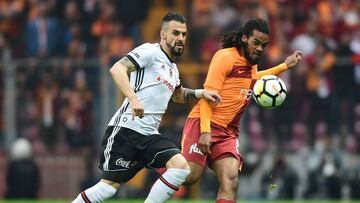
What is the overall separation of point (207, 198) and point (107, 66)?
3.03 metres

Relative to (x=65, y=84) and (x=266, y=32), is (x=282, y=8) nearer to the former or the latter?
(x=65, y=84)

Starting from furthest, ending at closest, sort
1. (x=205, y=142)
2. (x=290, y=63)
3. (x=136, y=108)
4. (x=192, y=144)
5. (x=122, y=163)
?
(x=290, y=63), (x=192, y=144), (x=205, y=142), (x=122, y=163), (x=136, y=108)

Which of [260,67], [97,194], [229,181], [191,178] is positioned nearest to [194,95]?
[191,178]

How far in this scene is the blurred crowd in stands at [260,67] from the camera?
64.3ft

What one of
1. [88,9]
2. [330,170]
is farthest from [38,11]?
[330,170]

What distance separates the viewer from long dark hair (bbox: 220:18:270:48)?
11281mm

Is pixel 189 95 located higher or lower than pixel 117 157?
higher

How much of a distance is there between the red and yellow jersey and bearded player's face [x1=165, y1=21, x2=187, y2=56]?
52cm

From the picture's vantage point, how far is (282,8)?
69.4ft

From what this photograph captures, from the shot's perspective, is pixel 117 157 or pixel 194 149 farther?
pixel 194 149

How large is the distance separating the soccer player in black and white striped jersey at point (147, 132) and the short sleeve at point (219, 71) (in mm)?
231

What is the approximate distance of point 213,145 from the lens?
11.6 m

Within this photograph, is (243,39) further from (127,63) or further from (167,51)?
(127,63)

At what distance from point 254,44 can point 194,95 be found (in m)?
0.83
